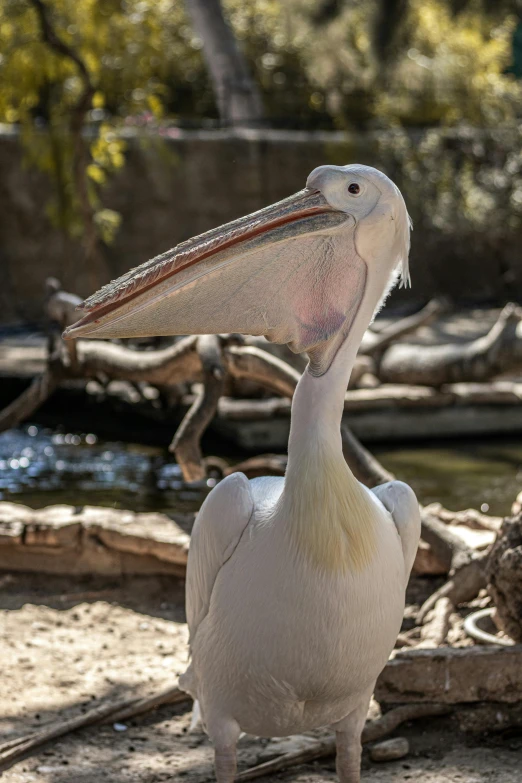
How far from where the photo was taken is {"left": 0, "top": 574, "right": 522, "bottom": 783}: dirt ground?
108 inches

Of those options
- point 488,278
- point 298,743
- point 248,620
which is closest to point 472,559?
point 298,743

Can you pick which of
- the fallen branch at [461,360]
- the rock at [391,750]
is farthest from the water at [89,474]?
the rock at [391,750]

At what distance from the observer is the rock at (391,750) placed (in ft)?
9.22

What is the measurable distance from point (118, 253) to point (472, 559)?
952 centimetres

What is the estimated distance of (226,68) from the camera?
13.5 m

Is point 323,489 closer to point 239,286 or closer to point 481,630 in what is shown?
point 239,286

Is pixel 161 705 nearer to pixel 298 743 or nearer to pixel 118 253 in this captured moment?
pixel 298 743

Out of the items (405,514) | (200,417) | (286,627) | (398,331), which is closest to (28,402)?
(200,417)

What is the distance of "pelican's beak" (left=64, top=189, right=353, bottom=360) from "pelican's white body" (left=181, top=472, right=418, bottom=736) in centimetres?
41

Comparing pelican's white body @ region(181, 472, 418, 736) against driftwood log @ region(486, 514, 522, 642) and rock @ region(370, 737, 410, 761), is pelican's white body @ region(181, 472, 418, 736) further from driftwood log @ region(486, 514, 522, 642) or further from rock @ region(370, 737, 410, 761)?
driftwood log @ region(486, 514, 522, 642)

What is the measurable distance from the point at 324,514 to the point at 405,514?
0.37m

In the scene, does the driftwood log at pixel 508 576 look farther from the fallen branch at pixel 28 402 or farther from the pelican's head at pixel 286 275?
the fallen branch at pixel 28 402

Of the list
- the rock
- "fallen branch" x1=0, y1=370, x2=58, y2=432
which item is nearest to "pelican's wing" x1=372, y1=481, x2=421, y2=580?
the rock

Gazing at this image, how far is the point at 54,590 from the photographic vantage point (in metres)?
4.11
